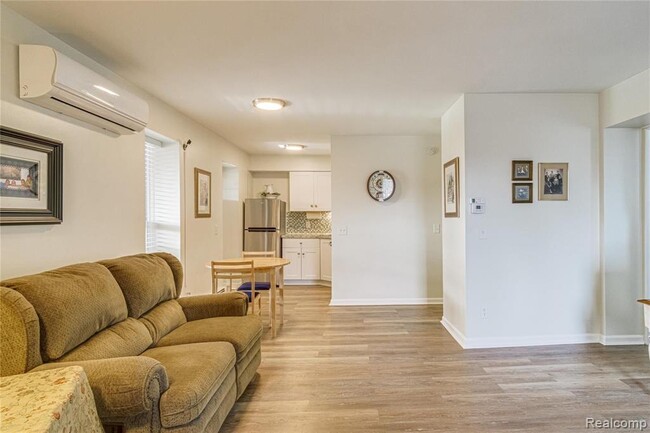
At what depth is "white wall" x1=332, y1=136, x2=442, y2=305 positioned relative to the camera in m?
4.94

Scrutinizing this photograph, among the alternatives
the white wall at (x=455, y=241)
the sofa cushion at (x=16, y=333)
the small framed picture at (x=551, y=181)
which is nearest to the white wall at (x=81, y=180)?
the sofa cushion at (x=16, y=333)

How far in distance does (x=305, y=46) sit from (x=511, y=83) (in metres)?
1.96

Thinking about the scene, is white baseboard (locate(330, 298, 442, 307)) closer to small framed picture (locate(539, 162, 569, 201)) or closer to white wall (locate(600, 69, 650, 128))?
small framed picture (locate(539, 162, 569, 201))

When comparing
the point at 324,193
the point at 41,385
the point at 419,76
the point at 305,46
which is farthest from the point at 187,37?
the point at 324,193

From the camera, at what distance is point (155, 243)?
3.70 metres

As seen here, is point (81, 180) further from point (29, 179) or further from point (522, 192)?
point (522, 192)

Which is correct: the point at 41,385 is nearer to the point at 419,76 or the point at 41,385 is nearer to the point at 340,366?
the point at 340,366

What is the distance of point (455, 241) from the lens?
11.9 feet

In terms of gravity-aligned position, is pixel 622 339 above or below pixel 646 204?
below

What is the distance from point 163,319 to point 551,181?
12.0 feet

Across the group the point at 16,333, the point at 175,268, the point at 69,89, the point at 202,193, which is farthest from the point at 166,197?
the point at 16,333

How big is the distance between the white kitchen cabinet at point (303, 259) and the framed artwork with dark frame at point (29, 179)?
4.53m

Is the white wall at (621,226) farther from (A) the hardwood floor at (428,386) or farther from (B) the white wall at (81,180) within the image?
(B) the white wall at (81,180)

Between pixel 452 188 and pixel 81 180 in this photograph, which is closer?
pixel 81 180
